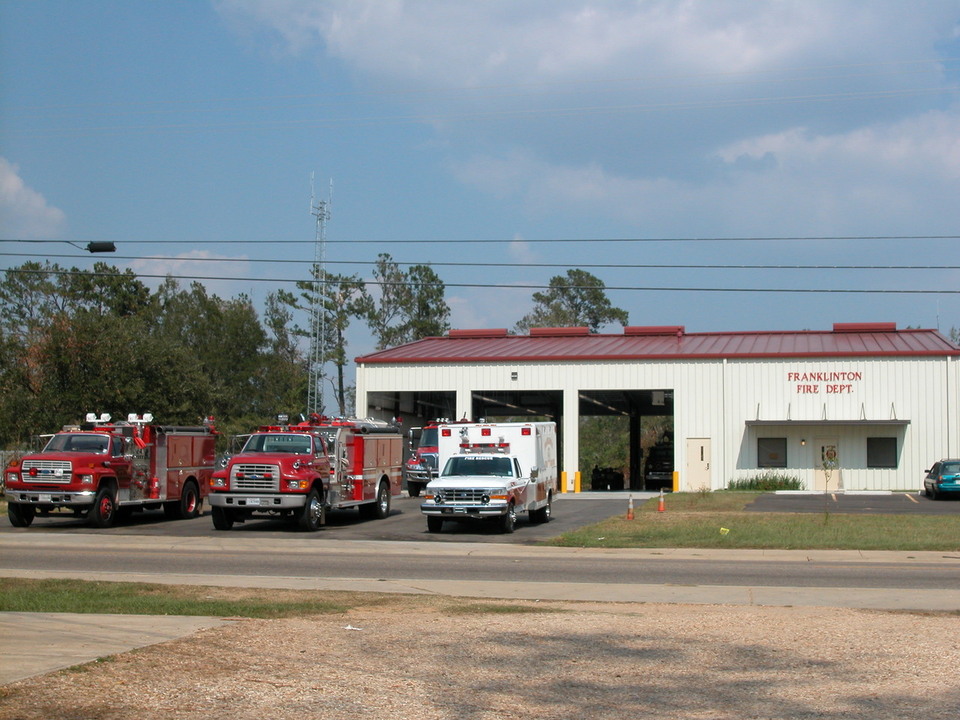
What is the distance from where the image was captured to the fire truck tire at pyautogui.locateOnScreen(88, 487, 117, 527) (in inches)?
1033

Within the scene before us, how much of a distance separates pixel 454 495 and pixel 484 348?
26803 mm

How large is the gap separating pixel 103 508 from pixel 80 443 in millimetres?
1865

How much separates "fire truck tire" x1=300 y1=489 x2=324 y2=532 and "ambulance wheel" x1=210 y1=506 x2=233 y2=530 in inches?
70.3

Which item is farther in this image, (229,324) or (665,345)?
(229,324)

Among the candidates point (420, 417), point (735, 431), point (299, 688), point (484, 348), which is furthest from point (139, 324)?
point (299, 688)

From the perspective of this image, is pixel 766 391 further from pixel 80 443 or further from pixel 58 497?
pixel 58 497

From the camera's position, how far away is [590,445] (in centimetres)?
8562

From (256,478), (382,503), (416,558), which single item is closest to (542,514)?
(382,503)

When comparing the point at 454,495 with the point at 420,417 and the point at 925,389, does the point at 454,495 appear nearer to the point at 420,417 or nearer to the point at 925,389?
the point at 925,389

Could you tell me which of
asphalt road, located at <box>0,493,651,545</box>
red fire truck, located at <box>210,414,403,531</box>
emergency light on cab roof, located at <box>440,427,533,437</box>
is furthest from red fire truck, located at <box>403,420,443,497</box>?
emergency light on cab roof, located at <box>440,427,533,437</box>

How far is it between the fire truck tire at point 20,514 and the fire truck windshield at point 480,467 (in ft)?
33.9

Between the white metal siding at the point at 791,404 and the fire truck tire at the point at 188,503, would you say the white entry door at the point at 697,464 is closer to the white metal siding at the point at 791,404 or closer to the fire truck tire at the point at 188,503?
the white metal siding at the point at 791,404

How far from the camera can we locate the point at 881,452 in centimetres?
4503

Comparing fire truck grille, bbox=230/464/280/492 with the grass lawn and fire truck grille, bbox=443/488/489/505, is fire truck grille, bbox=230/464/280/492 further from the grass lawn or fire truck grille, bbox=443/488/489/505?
the grass lawn
